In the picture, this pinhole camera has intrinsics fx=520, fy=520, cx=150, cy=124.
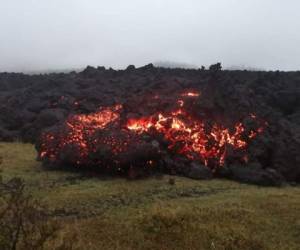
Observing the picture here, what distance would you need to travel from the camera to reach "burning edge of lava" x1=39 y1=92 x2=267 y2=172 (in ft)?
69.3

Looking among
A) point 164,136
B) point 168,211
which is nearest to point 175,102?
point 164,136

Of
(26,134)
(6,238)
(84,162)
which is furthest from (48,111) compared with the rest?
(6,238)

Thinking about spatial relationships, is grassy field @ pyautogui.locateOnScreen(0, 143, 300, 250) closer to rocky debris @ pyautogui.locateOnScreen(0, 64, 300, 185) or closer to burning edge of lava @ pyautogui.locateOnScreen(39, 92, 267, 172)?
rocky debris @ pyautogui.locateOnScreen(0, 64, 300, 185)

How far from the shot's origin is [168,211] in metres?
15.1

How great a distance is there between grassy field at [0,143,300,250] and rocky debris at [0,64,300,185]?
46.9 inches

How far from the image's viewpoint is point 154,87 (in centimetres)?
2616

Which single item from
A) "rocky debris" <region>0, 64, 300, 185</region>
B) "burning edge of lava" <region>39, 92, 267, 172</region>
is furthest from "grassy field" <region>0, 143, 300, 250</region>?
"burning edge of lava" <region>39, 92, 267, 172</region>

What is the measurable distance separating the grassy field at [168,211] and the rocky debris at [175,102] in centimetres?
119

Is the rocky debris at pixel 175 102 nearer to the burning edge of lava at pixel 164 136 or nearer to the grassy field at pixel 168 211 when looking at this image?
the burning edge of lava at pixel 164 136

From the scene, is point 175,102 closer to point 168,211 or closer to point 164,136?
point 164,136

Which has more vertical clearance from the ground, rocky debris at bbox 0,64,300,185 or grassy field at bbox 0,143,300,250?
rocky debris at bbox 0,64,300,185

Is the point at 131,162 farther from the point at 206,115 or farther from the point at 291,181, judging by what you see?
the point at 291,181

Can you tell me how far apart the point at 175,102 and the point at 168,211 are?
967 centimetres

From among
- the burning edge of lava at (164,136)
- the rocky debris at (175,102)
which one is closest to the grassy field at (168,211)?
the rocky debris at (175,102)
